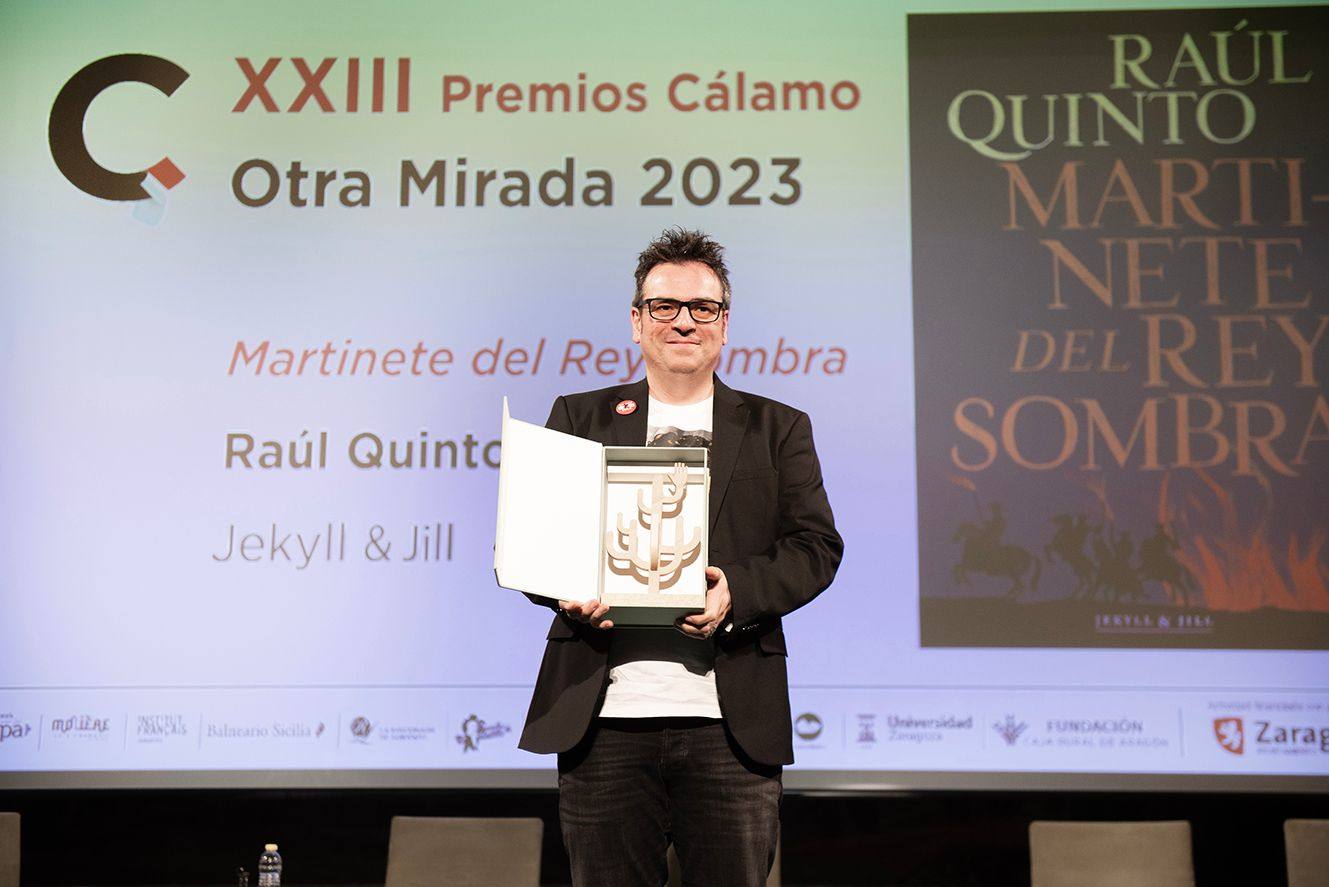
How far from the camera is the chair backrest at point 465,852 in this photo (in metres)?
3.34

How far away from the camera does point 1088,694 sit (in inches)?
142

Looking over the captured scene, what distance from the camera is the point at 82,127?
3.97m

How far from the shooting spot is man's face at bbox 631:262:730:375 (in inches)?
86.0

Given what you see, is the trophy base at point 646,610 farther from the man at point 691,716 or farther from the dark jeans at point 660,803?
the dark jeans at point 660,803

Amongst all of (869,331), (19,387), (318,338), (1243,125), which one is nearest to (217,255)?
(318,338)

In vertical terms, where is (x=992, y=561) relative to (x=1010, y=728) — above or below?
above

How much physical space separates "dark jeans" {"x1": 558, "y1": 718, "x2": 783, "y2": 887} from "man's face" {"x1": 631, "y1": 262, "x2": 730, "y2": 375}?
622 millimetres

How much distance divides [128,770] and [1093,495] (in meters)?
2.96

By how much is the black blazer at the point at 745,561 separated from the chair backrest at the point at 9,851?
2090mm

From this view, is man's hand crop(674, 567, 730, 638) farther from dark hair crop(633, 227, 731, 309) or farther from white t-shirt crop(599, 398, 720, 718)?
dark hair crop(633, 227, 731, 309)

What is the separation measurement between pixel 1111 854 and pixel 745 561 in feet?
6.29

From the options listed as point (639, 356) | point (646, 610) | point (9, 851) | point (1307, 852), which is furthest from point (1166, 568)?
point (9, 851)

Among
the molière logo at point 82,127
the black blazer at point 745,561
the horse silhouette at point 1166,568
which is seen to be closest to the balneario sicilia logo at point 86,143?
the molière logo at point 82,127

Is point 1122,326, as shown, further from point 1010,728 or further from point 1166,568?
point 1010,728
